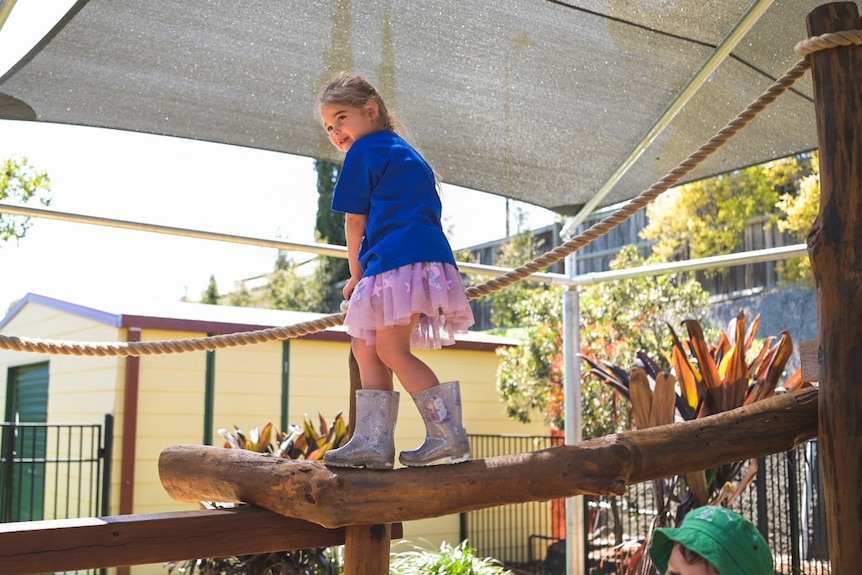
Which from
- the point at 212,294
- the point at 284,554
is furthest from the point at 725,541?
the point at 212,294

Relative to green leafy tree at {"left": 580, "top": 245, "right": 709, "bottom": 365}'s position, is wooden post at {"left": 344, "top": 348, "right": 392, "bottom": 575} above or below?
below

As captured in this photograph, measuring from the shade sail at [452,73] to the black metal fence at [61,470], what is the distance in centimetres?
358

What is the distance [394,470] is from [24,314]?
8.66 m

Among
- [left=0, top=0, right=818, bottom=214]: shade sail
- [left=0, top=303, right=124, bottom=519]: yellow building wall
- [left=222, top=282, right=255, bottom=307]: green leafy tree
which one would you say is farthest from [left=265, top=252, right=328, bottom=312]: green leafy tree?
[left=0, top=0, right=818, bottom=214]: shade sail

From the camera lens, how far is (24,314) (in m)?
9.66

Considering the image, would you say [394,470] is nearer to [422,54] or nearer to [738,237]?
[422,54]

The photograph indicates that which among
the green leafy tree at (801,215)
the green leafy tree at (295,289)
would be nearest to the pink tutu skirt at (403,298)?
the green leafy tree at (801,215)

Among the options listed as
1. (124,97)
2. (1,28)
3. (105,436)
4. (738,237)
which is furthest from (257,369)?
(738,237)

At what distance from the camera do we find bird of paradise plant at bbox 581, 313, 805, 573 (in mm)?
4035

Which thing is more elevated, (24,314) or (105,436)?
(24,314)

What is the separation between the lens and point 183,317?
23.9 feet

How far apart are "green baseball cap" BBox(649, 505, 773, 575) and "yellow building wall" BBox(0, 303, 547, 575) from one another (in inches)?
223

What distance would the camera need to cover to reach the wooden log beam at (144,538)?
1955 millimetres

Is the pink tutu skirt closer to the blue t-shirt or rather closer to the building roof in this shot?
the blue t-shirt
